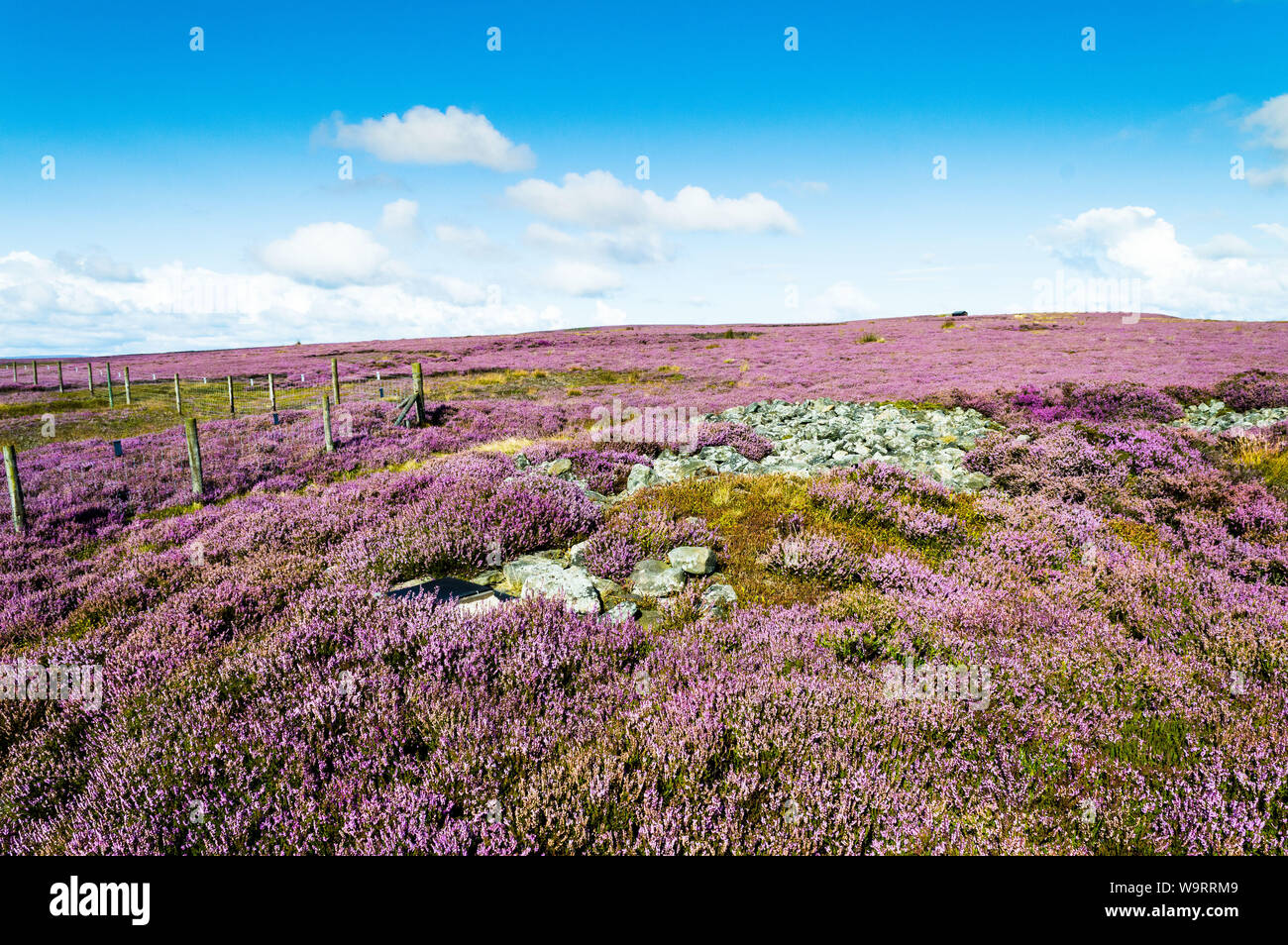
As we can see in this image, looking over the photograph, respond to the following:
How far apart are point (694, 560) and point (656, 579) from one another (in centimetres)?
48

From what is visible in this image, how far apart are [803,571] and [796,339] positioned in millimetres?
49336

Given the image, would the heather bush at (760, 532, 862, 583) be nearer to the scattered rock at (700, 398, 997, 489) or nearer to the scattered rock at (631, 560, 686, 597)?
the scattered rock at (631, 560, 686, 597)

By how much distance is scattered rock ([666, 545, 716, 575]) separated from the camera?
5.30 meters

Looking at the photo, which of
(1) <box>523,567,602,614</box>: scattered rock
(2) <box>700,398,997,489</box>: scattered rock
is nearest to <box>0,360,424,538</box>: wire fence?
(1) <box>523,567,602,614</box>: scattered rock

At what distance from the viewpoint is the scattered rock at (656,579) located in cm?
498

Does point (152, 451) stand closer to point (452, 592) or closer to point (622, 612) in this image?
point (452, 592)

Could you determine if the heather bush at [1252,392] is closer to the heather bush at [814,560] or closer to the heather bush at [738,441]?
the heather bush at [738,441]

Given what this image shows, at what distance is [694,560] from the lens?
539cm

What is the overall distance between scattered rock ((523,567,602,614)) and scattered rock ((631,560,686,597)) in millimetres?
445

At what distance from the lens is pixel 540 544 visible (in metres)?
6.14

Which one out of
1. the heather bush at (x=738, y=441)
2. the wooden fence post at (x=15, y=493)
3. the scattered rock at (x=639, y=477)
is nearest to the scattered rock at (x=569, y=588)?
the scattered rock at (x=639, y=477)

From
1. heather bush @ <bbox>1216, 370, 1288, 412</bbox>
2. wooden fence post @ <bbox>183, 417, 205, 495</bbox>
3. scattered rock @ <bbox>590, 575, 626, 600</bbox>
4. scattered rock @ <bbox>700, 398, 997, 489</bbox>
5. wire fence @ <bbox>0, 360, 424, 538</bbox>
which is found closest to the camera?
scattered rock @ <bbox>590, 575, 626, 600</bbox>

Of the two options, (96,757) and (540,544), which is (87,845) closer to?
(96,757)

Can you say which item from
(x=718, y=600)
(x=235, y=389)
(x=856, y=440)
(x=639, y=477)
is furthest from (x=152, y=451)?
(x=235, y=389)
